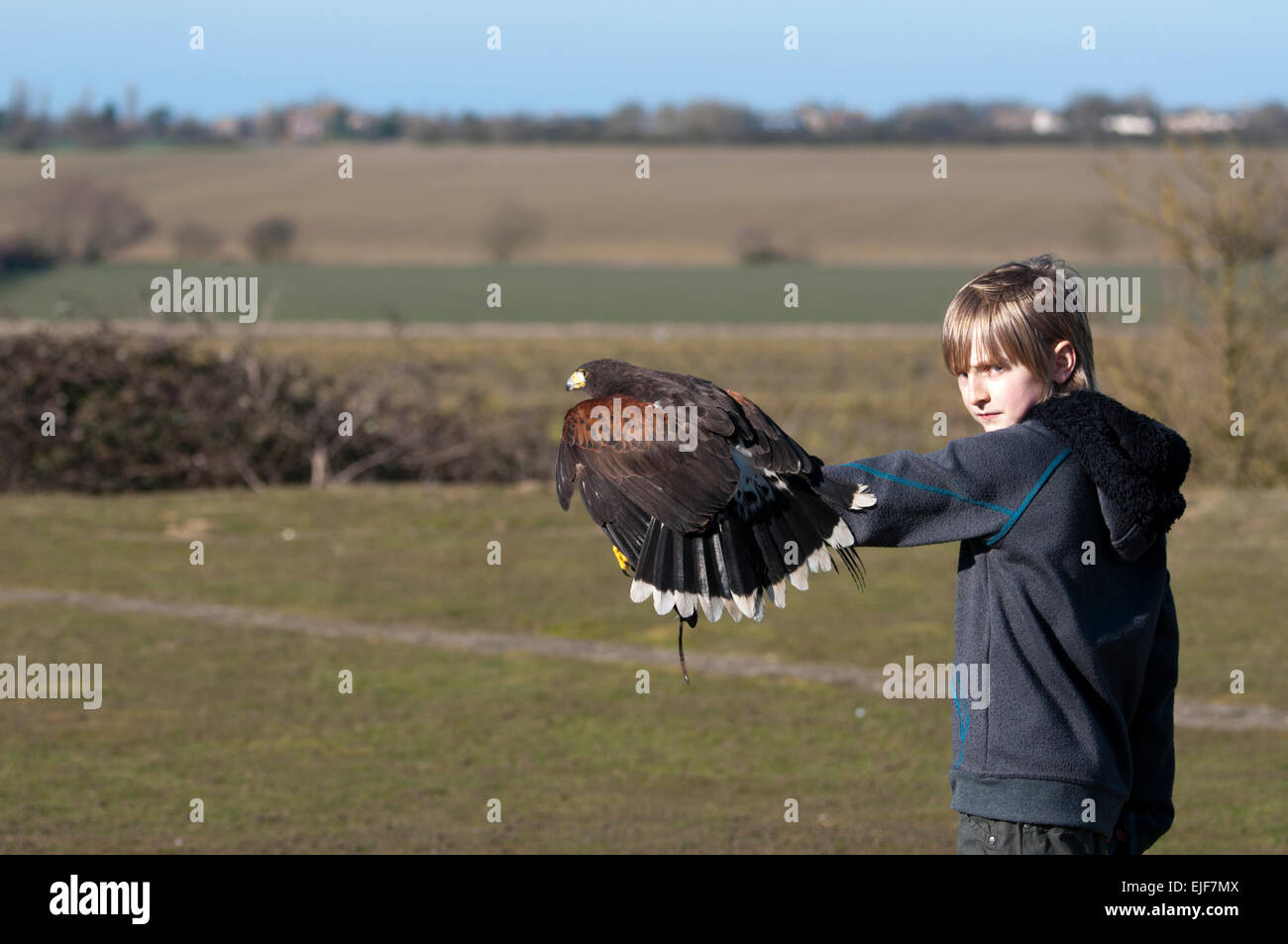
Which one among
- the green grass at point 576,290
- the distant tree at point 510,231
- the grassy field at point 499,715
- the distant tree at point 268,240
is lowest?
the grassy field at point 499,715

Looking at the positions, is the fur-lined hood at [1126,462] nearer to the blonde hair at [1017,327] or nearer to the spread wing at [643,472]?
the blonde hair at [1017,327]

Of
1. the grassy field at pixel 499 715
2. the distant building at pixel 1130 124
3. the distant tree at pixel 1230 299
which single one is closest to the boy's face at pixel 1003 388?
the grassy field at pixel 499 715

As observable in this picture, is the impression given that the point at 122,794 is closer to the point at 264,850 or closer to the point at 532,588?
the point at 264,850

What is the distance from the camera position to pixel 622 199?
4670 inches

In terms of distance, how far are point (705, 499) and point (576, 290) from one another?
93.5m

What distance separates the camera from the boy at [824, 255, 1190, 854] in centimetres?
318

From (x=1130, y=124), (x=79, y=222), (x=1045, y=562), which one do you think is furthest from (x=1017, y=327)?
(x=79, y=222)

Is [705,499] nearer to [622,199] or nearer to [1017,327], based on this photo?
[1017,327]

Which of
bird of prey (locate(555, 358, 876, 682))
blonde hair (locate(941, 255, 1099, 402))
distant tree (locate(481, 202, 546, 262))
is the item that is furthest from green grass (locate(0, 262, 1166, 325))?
blonde hair (locate(941, 255, 1099, 402))

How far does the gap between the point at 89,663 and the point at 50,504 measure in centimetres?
865

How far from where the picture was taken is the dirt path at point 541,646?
35.0ft

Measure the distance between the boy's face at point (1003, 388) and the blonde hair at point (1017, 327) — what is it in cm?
1

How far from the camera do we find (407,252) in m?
108

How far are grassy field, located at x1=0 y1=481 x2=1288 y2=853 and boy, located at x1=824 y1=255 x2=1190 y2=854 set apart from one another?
4605mm
